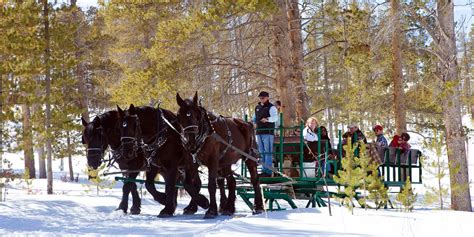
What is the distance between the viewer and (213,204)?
30.8 feet

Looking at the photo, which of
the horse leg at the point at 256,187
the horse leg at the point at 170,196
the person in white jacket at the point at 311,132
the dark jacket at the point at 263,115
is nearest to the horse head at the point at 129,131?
the horse leg at the point at 170,196

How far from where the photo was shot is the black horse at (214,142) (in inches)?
360

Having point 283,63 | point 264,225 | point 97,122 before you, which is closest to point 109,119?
point 97,122

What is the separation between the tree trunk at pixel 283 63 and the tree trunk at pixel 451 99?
3.61 m

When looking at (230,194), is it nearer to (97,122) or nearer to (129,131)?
(129,131)

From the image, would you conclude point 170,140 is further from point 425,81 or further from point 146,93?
point 425,81

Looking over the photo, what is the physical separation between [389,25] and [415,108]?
14309mm

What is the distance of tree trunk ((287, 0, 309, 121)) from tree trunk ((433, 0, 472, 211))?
335 cm

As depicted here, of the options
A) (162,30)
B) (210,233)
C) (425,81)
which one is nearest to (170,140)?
(210,233)

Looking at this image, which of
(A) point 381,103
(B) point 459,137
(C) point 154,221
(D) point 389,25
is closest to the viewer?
(C) point 154,221

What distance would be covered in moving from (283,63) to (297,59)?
39cm

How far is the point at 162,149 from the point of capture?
32.1 feet

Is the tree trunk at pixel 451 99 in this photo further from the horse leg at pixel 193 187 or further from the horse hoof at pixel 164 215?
the horse hoof at pixel 164 215

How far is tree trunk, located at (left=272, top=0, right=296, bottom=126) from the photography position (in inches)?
609
